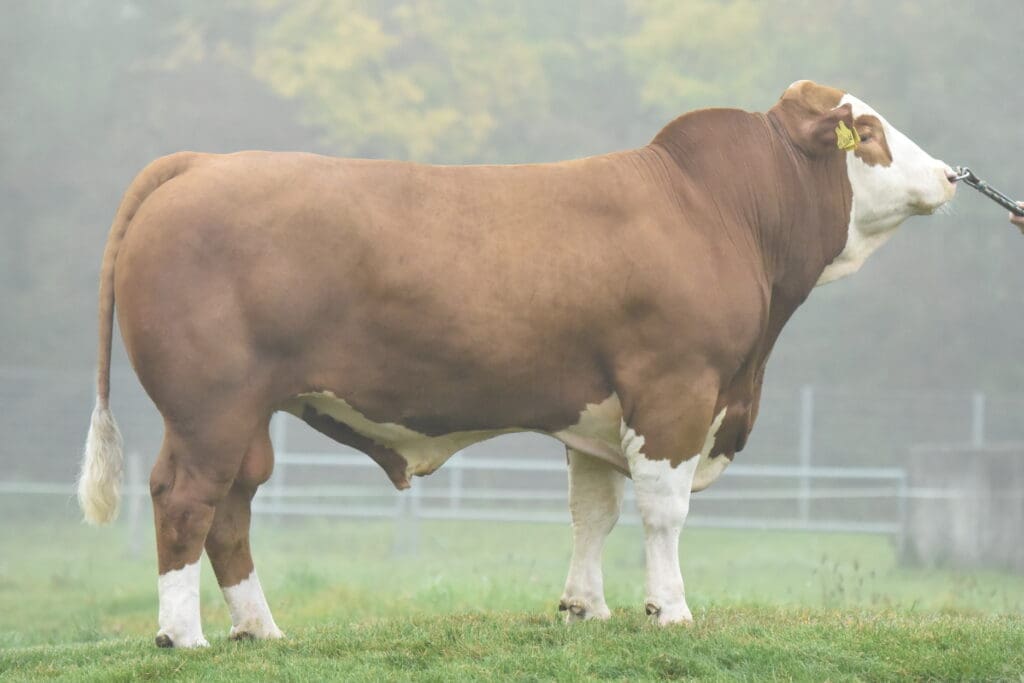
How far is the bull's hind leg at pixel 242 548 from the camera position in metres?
5.75

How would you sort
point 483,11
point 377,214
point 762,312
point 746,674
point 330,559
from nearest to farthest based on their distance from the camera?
point 746,674, point 377,214, point 762,312, point 330,559, point 483,11

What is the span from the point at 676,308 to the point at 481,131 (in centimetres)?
2430

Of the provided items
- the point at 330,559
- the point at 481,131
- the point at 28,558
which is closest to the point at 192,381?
the point at 330,559

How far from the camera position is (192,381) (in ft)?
17.9

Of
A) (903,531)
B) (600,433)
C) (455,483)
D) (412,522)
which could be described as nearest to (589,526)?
(600,433)

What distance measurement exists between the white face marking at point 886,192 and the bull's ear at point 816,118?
0.07 m

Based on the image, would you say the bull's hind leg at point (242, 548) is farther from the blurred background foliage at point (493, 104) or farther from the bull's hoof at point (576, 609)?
the blurred background foliage at point (493, 104)

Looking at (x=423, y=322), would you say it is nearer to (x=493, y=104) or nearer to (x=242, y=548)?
(x=242, y=548)

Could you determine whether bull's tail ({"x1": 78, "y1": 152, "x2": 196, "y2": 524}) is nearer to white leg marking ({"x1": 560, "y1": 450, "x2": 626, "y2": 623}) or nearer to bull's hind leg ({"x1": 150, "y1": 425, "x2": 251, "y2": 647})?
bull's hind leg ({"x1": 150, "y1": 425, "x2": 251, "y2": 647})

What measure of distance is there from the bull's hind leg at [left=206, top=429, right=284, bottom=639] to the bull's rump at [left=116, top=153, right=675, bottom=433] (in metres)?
0.31

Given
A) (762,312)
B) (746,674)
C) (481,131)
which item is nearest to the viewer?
(746,674)

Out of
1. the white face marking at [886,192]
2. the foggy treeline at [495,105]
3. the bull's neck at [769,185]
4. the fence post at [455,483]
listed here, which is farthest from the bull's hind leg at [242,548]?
the foggy treeline at [495,105]

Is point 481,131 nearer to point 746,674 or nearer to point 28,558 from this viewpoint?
→ point 28,558

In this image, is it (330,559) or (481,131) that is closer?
(330,559)
